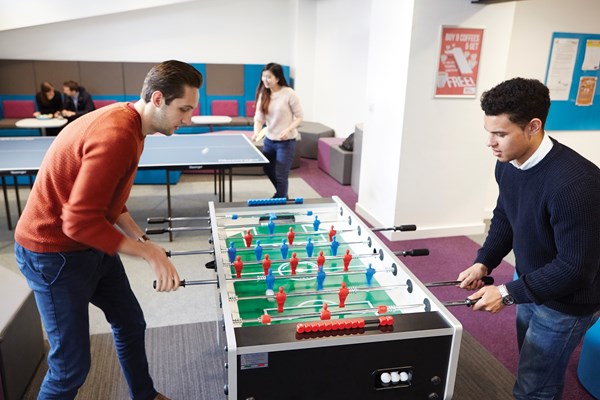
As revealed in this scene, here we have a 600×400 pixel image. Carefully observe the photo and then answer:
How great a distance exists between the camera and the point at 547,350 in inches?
68.0

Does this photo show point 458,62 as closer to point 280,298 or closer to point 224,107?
point 280,298

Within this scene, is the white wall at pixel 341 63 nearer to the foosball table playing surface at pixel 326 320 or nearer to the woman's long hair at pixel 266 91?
the woman's long hair at pixel 266 91

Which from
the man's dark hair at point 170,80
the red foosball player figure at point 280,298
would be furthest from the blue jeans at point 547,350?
the man's dark hair at point 170,80

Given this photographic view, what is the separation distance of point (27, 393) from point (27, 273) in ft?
3.30

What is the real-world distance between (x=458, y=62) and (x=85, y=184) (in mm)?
3532

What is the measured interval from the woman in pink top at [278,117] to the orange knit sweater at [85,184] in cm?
292

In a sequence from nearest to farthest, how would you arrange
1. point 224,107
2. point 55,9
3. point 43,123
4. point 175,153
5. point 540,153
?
point 540,153, point 175,153, point 43,123, point 55,9, point 224,107

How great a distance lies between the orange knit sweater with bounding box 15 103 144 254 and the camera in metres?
1.51

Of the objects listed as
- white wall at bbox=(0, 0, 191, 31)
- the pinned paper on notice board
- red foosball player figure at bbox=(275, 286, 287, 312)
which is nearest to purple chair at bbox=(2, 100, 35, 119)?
white wall at bbox=(0, 0, 191, 31)

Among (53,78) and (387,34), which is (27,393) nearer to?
(387,34)

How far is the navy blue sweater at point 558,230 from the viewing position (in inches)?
59.5

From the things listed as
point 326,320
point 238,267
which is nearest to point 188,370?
point 238,267

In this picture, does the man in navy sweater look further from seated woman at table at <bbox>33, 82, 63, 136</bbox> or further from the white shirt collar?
seated woman at table at <bbox>33, 82, 63, 136</bbox>

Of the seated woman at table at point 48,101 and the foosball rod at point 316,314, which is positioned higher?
the seated woman at table at point 48,101
